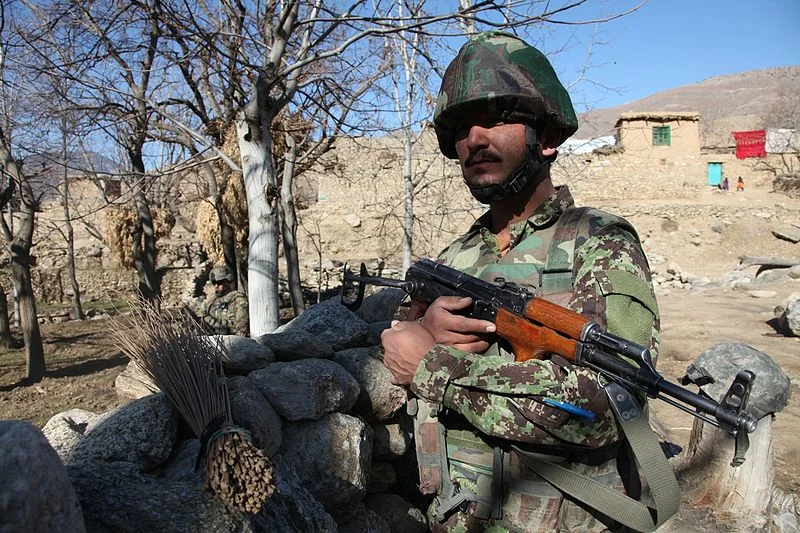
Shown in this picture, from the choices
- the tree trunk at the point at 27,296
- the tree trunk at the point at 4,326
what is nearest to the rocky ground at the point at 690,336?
the tree trunk at the point at 27,296

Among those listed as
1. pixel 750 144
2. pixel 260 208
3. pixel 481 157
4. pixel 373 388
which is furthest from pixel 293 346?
pixel 750 144

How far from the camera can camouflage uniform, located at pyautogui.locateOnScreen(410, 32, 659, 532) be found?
4.16 feet

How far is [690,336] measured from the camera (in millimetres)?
8062

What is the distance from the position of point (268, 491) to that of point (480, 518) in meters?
0.67

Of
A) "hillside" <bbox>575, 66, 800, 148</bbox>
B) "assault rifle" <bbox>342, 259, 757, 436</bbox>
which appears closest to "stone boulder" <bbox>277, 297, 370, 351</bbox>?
"assault rifle" <bbox>342, 259, 757, 436</bbox>

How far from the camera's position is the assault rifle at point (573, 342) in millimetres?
1061

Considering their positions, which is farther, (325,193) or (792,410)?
(325,193)

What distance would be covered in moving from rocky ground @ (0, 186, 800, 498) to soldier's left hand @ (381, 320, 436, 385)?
1.48 meters

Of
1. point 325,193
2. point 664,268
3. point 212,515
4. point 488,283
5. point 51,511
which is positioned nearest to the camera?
point 51,511

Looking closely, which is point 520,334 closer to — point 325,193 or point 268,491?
point 268,491

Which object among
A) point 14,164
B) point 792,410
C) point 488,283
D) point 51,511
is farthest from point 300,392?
point 14,164

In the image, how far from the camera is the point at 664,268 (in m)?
17.6

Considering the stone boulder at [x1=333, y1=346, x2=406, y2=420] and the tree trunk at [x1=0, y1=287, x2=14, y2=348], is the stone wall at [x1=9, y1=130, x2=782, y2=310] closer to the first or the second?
the tree trunk at [x1=0, y1=287, x2=14, y2=348]

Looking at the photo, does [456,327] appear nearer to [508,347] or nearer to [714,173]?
[508,347]
